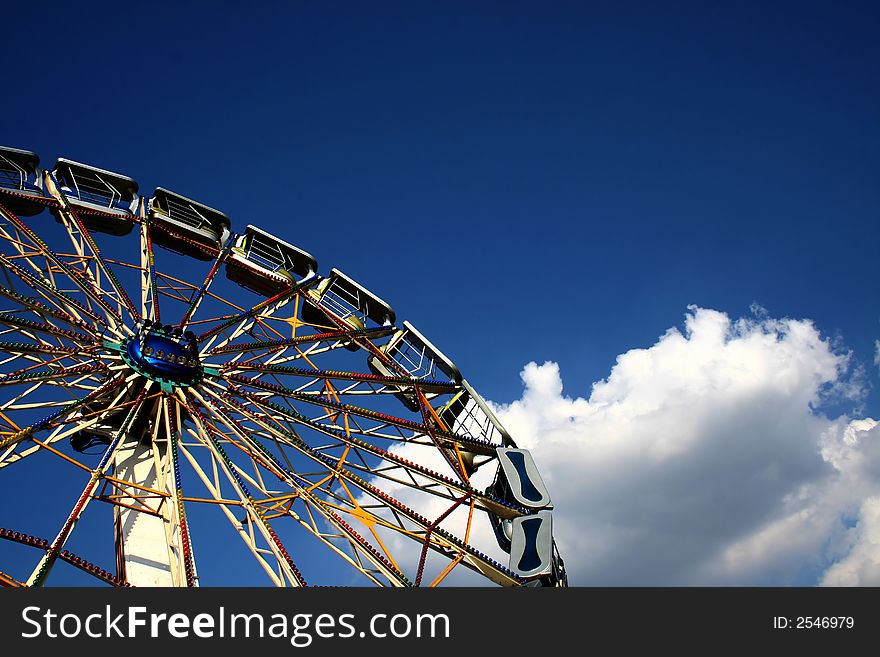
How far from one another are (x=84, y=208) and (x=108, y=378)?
546 centimetres

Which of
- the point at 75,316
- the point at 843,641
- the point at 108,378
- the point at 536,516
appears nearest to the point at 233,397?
the point at 108,378

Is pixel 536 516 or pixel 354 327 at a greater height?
pixel 354 327

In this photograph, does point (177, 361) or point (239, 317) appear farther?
point (239, 317)

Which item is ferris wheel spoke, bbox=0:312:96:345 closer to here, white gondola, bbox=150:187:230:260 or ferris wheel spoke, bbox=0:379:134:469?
ferris wheel spoke, bbox=0:379:134:469

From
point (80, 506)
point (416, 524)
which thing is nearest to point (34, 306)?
point (80, 506)

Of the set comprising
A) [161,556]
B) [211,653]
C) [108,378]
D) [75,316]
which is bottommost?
[211,653]

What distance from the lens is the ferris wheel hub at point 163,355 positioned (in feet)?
54.0

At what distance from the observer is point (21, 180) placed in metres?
19.0

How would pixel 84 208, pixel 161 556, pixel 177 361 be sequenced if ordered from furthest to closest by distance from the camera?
pixel 84 208
pixel 177 361
pixel 161 556

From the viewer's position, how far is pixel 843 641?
10.3 meters

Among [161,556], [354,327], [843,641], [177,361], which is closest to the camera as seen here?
[843,641]

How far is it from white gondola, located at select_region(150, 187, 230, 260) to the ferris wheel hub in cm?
398

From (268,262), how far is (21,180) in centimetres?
659

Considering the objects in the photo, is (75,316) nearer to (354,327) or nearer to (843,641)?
(354,327)
